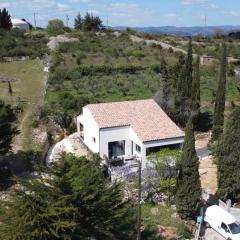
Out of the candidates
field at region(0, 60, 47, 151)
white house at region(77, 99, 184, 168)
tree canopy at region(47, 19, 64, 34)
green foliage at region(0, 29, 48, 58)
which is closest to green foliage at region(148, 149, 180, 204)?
white house at region(77, 99, 184, 168)

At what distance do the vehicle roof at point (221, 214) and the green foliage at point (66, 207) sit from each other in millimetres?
7198

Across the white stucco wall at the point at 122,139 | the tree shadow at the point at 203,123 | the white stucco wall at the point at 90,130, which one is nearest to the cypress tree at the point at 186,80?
the tree shadow at the point at 203,123

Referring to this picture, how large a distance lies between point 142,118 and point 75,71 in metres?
30.3

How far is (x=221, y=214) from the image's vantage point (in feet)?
82.5

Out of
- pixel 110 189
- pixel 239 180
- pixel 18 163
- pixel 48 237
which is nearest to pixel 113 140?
pixel 18 163

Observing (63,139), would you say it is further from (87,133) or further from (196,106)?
(196,106)

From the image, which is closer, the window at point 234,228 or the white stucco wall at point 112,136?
the window at point 234,228

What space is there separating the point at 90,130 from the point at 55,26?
74.8 m

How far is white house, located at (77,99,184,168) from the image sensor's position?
106ft

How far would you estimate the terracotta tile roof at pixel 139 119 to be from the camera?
32.7 meters

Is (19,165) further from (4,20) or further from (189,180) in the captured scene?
(4,20)

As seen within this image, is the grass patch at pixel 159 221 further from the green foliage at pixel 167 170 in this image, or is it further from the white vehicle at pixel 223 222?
the white vehicle at pixel 223 222

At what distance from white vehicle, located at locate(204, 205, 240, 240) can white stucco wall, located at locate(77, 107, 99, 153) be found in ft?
37.0

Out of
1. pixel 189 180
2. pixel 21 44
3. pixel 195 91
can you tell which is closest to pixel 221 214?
pixel 189 180
